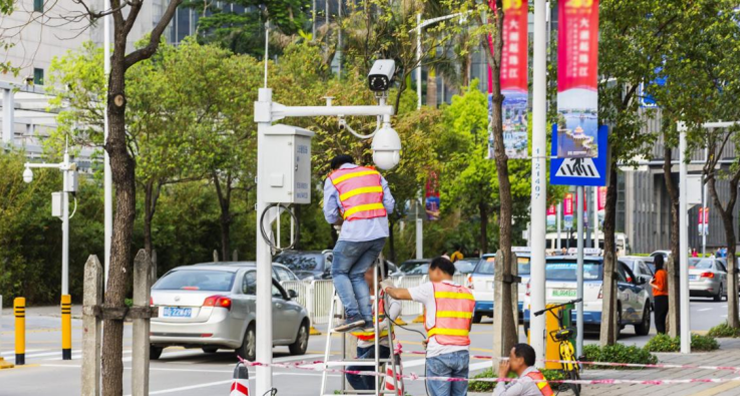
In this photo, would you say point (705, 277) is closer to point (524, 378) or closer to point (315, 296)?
point (315, 296)

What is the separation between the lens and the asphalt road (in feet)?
53.5

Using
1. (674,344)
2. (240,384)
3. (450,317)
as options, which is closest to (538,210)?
(450,317)

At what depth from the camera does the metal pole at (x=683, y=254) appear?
20.6 meters

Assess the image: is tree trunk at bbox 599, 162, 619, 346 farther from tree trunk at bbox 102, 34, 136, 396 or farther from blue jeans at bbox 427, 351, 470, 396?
tree trunk at bbox 102, 34, 136, 396

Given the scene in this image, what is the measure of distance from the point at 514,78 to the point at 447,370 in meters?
5.85

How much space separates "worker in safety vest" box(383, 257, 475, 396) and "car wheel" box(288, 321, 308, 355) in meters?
11.9

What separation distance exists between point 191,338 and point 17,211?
18576 millimetres

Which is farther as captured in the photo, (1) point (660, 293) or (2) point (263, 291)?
(1) point (660, 293)

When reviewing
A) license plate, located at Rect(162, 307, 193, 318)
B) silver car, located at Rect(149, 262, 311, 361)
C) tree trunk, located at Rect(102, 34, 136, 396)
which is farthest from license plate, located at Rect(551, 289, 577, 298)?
tree trunk, located at Rect(102, 34, 136, 396)

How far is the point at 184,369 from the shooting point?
19.1 metres

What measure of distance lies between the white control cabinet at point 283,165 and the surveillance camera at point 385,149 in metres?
0.65

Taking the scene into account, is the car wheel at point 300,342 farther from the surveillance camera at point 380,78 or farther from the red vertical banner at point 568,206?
the red vertical banner at point 568,206

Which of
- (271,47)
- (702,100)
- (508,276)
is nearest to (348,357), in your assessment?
(508,276)

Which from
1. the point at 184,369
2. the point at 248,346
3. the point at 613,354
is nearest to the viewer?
the point at 613,354
